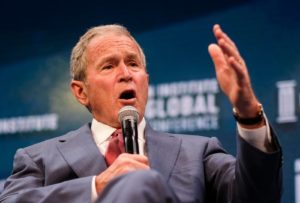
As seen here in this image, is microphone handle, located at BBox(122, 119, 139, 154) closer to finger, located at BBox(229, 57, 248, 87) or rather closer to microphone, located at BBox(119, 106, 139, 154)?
microphone, located at BBox(119, 106, 139, 154)

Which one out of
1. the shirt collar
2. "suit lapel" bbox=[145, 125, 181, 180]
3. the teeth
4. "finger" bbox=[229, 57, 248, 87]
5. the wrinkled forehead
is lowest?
"suit lapel" bbox=[145, 125, 181, 180]

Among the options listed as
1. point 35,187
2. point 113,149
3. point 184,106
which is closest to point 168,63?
point 184,106

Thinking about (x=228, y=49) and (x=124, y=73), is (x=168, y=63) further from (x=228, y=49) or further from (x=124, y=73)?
(x=228, y=49)

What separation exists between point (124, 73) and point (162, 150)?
0.26m

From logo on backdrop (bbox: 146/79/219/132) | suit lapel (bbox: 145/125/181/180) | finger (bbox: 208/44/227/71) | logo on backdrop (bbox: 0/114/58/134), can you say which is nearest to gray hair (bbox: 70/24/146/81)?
suit lapel (bbox: 145/125/181/180)

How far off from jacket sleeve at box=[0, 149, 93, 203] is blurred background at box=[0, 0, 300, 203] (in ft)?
2.55

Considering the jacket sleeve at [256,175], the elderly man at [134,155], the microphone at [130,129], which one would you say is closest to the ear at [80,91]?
the elderly man at [134,155]

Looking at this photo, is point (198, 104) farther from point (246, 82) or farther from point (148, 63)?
point (246, 82)

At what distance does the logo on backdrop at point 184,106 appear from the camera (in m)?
2.84

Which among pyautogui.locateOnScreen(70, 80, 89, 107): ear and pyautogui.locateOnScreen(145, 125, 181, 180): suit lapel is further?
pyautogui.locateOnScreen(70, 80, 89, 107): ear

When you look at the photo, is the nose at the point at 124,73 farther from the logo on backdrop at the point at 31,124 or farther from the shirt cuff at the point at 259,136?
the logo on backdrop at the point at 31,124

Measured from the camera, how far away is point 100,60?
2057mm

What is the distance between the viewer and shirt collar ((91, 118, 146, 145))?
2.04 metres

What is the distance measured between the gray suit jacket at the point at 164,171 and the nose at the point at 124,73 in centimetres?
18
